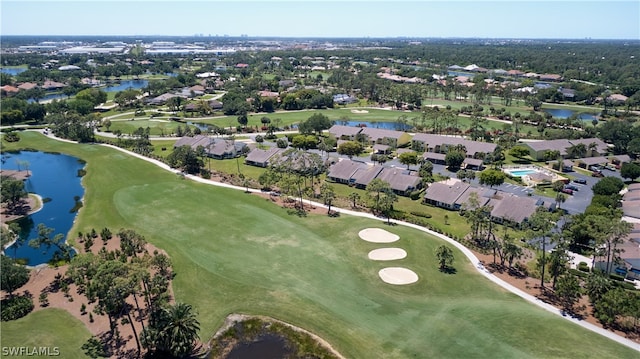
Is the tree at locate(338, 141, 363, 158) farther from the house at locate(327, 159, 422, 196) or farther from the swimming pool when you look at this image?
the swimming pool

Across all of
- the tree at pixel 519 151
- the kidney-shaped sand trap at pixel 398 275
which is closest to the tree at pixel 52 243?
the kidney-shaped sand trap at pixel 398 275

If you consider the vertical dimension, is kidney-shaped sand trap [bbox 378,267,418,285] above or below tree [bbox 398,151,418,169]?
below

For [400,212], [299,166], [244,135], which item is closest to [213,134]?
[244,135]

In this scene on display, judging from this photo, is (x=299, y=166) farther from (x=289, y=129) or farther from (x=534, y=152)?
(x=534, y=152)

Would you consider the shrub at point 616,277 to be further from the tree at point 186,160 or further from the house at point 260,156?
the tree at point 186,160

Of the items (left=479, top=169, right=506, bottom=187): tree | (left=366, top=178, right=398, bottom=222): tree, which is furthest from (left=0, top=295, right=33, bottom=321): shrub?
(left=479, top=169, right=506, bottom=187): tree

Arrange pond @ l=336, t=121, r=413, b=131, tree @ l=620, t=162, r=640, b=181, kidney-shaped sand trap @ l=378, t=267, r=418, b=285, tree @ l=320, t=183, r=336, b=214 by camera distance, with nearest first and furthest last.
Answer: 1. kidney-shaped sand trap @ l=378, t=267, r=418, b=285
2. tree @ l=320, t=183, r=336, b=214
3. tree @ l=620, t=162, r=640, b=181
4. pond @ l=336, t=121, r=413, b=131
